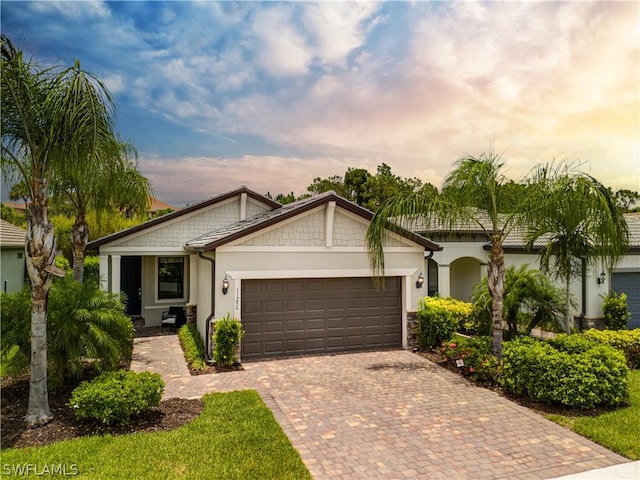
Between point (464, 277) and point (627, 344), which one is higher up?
point (464, 277)

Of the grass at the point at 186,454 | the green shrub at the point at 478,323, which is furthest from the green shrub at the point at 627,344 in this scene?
the grass at the point at 186,454

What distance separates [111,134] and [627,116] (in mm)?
13475

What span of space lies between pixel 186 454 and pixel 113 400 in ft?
5.54

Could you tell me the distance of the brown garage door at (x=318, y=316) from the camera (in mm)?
11766

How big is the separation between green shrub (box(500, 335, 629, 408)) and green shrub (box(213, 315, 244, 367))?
253 inches

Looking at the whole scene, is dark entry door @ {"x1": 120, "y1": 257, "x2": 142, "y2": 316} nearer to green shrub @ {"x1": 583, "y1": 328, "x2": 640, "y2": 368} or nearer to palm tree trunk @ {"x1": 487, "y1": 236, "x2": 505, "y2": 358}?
palm tree trunk @ {"x1": 487, "y1": 236, "x2": 505, "y2": 358}

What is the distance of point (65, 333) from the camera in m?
7.98

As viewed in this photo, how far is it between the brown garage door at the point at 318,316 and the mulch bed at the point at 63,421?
3.53 metres

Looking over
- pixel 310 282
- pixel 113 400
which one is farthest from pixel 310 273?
pixel 113 400

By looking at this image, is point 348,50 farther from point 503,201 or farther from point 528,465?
point 528,465

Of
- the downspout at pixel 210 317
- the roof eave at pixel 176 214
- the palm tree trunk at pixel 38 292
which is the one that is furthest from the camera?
the roof eave at pixel 176 214

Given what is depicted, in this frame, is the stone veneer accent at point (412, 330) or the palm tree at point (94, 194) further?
the stone veneer accent at point (412, 330)

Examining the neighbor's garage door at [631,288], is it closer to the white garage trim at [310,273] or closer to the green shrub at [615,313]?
the green shrub at [615,313]

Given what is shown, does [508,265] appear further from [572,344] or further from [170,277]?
[170,277]
